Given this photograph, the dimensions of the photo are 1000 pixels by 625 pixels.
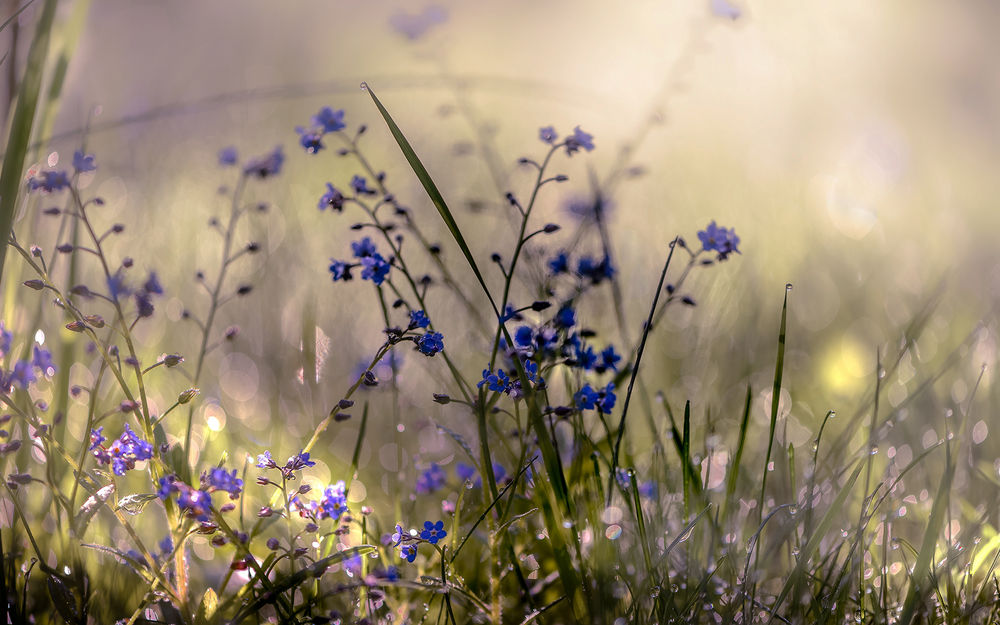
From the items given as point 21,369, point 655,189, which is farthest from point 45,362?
point 655,189

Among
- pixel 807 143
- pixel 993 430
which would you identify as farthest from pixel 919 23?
pixel 993 430

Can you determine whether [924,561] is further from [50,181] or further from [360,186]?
[50,181]

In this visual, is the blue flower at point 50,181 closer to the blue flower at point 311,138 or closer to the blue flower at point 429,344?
the blue flower at point 311,138

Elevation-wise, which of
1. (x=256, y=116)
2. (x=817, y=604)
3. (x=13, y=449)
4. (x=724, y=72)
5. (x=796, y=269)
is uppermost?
(x=256, y=116)

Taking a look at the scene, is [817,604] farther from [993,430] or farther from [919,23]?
[919,23]

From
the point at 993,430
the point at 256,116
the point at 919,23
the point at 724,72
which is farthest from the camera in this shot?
the point at 919,23
